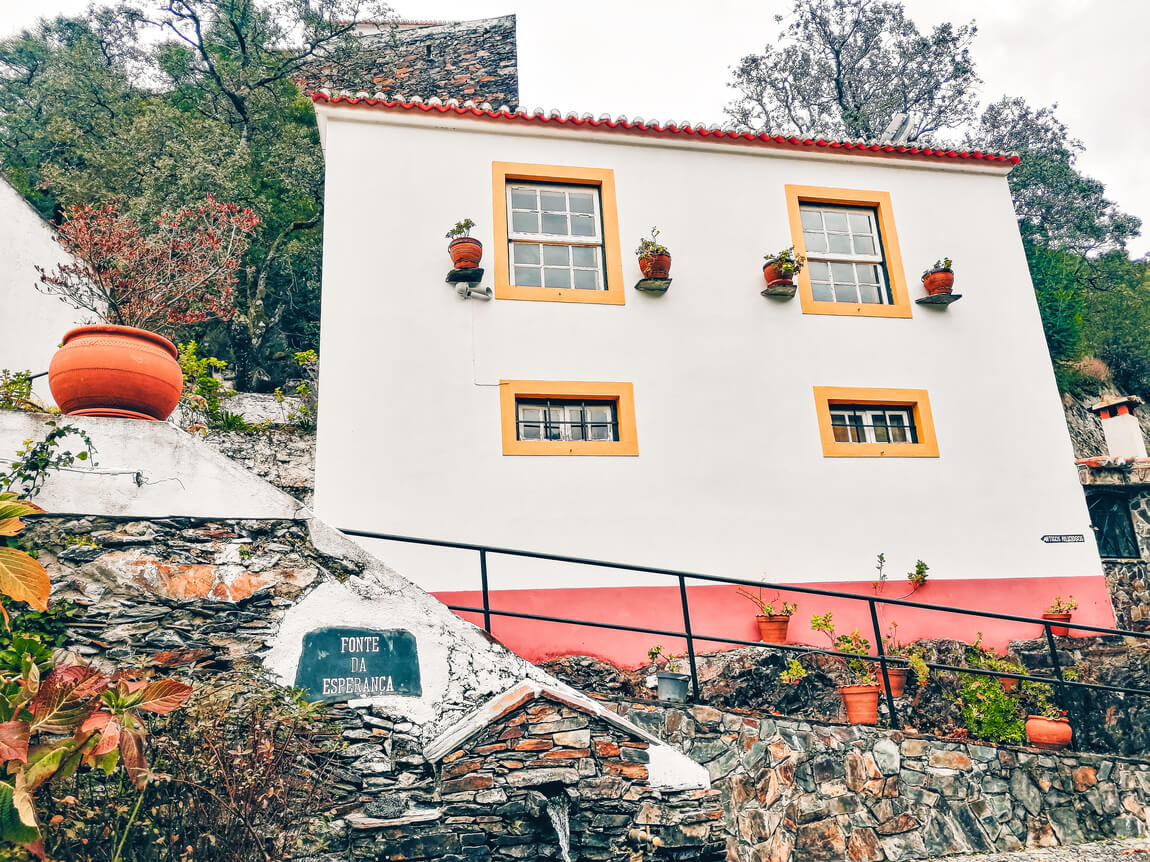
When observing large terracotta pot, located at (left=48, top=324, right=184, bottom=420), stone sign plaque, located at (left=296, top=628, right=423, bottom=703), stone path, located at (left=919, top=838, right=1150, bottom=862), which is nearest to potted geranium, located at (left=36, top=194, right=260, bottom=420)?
large terracotta pot, located at (left=48, top=324, right=184, bottom=420)

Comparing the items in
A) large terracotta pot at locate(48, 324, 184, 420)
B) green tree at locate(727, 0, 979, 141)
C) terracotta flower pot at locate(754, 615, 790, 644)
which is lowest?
terracotta flower pot at locate(754, 615, 790, 644)

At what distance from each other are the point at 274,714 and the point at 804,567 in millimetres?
5362

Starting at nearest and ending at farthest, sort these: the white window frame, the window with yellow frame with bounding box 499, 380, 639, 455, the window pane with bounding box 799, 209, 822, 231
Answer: the window with yellow frame with bounding box 499, 380, 639, 455, the white window frame, the window pane with bounding box 799, 209, 822, 231

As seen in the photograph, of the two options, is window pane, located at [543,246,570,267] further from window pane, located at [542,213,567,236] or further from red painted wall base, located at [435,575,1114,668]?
red painted wall base, located at [435,575,1114,668]

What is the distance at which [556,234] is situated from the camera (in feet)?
28.2

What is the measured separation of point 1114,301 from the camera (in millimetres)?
15906

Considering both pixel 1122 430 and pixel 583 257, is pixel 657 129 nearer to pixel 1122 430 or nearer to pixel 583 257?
pixel 583 257

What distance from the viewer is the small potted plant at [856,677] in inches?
233

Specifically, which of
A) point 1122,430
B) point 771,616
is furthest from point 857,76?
point 771,616

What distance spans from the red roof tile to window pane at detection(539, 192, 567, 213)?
0.77 m

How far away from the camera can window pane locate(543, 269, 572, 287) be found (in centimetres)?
841

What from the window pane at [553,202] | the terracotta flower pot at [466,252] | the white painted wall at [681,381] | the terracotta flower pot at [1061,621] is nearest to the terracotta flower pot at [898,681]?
the white painted wall at [681,381]

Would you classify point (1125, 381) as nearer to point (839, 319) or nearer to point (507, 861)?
point (839, 319)

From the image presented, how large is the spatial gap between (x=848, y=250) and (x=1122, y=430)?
6678 millimetres
